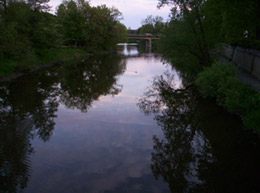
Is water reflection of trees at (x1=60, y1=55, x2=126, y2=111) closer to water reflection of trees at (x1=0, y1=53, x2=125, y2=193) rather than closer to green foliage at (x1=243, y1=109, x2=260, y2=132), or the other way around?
water reflection of trees at (x1=0, y1=53, x2=125, y2=193)

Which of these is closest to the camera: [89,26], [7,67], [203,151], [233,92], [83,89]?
[203,151]

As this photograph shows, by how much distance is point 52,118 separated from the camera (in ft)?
50.3

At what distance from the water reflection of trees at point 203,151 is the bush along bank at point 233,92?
101 cm

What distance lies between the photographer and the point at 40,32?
35.8 metres

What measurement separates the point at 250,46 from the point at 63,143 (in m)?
22.9

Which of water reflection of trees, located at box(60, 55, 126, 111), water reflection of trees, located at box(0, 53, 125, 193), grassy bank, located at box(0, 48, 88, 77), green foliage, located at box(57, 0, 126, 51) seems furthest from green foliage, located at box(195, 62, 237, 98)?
green foliage, located at box(57, 0, 126, 51)

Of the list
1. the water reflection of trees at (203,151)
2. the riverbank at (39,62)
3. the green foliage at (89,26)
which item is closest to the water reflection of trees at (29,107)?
the riverbank at (39,62)

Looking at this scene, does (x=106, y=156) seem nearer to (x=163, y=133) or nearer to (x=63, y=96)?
(x=163, y=133)

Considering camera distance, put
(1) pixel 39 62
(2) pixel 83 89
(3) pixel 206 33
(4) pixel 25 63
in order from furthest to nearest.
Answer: (1) pixel 39 62, (4) pixel 25 63, (2) pixel 83 89, (3) pixel 206 33

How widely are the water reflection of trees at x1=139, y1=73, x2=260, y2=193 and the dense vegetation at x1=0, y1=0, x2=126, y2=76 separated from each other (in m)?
18.8

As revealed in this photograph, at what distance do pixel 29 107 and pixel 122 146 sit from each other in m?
9.28

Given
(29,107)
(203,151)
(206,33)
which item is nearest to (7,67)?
(29,107)

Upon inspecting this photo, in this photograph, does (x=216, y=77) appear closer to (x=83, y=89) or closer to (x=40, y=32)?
(x=83, y=89)

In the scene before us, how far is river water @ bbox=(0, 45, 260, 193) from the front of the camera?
8445mm
